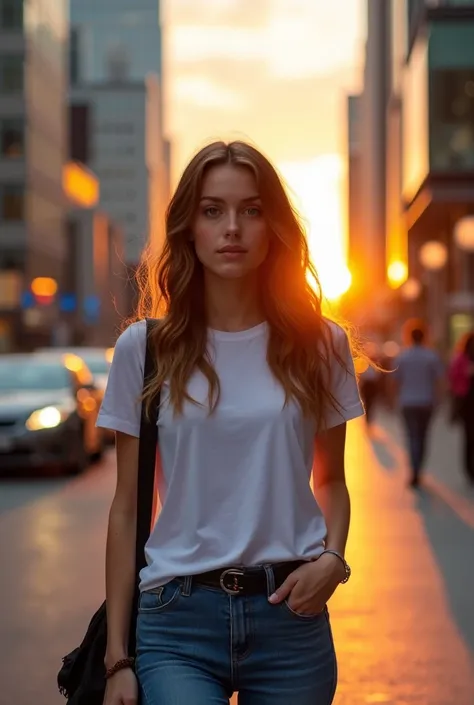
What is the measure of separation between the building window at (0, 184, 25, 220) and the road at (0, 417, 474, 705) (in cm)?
6747

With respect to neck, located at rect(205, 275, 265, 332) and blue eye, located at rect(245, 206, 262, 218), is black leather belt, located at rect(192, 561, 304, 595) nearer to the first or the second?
neck, located at rect(205, 275, 265, 332)

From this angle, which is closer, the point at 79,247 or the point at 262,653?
the point at 262,653

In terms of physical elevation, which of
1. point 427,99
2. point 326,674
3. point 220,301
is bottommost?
point 326,674

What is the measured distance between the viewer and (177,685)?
2912 millimetres

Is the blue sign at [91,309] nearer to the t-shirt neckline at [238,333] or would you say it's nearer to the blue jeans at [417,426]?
the blue jeans at [417,426]

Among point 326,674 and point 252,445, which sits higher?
point 252,445

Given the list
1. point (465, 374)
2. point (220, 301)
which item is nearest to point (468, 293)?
point (465, 374)

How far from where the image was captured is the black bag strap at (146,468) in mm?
3146

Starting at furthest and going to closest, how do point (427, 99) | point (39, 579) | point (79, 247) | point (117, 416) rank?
point (79, 247) → point (427, 99) → point (39, 579) → point (117, 416)

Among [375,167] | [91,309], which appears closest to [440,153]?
[375,167]

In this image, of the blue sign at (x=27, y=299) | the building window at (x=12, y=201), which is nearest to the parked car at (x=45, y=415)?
the blue sign at (x=27, y=299)

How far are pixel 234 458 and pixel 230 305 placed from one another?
0.39 m

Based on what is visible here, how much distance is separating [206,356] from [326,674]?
2.39 ft

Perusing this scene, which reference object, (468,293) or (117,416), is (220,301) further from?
(468,293)
